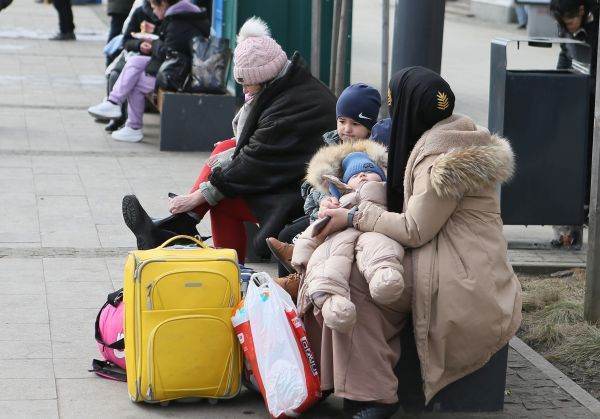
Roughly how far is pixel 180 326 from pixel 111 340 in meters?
0.54

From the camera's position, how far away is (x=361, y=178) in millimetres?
4430

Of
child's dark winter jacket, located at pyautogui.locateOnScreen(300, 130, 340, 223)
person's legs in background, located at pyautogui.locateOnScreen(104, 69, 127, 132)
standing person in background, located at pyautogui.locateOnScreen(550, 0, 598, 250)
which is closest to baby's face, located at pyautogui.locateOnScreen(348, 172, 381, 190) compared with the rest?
child's dark winter jacket, located at pyautogui.locateOnScreen(300, 130, 340, 223)

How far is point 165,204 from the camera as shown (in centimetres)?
800

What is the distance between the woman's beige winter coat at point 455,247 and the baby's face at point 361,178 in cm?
24

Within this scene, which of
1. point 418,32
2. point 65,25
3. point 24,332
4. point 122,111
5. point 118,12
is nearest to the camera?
point 24,332

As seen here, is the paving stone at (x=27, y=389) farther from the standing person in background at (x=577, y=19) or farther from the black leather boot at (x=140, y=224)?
the standing person in background at (x=577, y=19)

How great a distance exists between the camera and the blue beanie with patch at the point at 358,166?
4.47 meters

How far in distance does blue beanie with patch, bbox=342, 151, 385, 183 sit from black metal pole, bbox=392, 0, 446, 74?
64.2 inches

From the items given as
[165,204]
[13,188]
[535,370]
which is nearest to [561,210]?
[535,370]

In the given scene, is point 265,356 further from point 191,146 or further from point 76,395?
point 191,146

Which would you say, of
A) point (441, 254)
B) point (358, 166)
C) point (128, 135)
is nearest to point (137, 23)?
point (128, 135)

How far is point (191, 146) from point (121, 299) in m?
5.13

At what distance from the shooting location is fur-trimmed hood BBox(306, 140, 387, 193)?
14.9ft

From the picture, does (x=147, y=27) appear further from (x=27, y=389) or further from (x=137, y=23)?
(x=27, y=389)
